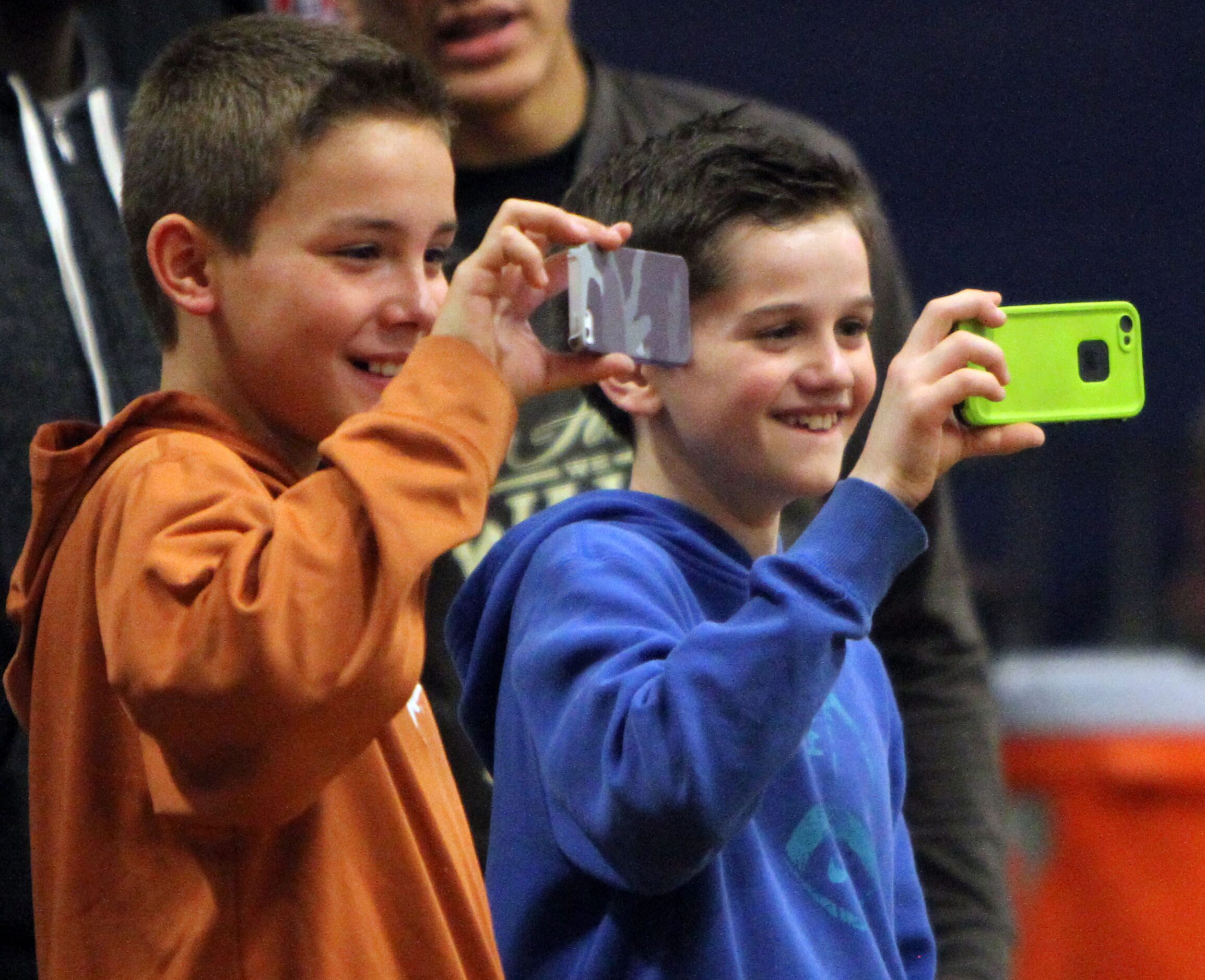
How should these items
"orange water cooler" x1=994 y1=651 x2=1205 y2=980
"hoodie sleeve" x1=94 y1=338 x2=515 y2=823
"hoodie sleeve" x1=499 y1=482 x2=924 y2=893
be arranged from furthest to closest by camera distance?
1. "orange water cooler" x1=994 y1=651 x2=1205 y2=980
2. "hoodie sleeve" x1=499 y1=482 x2=924 y2=893
3. "hoodie sleeve" x1=94 y1=338 x2=515 y2=823

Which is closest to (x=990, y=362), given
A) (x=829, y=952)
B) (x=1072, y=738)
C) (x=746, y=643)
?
(x=746, y=643)

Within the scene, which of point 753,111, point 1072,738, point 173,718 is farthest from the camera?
point 1072,738

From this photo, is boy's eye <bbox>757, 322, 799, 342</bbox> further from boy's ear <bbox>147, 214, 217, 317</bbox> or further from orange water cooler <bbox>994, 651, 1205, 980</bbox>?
orange water cooler <bbox>994, 651, 1205, 980</bbox>

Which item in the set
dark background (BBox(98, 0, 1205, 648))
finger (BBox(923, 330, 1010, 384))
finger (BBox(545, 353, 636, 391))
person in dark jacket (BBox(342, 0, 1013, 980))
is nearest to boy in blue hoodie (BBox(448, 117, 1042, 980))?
finger (BBox(923, 330, 1010, 384))

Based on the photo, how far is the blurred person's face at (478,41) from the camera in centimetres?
152

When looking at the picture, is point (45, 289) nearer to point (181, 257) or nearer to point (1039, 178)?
point (181, 257)

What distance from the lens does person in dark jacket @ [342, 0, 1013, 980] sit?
143 cm

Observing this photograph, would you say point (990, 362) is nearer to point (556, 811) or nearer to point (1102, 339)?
point (1102, 339)

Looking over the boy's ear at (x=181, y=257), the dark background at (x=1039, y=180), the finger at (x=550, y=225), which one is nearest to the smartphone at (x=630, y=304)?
the finger at (x=550, y=225)

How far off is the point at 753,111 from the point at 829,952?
769mm

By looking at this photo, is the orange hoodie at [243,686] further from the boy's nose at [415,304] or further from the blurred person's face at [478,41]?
the blurred person's face at [478,41]

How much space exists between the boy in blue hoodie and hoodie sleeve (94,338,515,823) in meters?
0.15

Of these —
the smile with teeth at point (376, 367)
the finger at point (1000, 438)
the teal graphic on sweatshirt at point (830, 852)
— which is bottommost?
the teal graphic on sweatshirt at point (830, 852)

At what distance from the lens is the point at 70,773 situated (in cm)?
91
